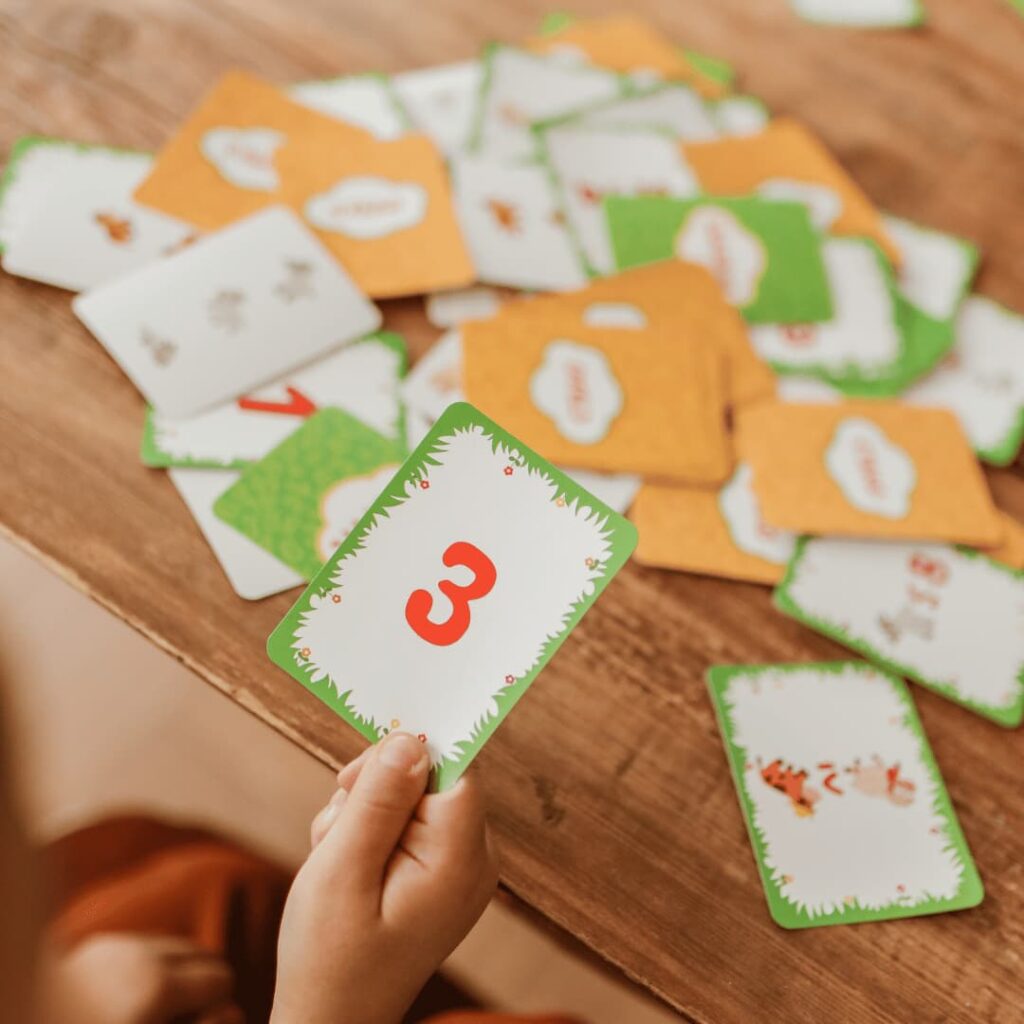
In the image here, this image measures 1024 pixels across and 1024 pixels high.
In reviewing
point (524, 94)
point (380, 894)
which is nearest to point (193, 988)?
point (380, 894)

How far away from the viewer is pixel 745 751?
2.61ft

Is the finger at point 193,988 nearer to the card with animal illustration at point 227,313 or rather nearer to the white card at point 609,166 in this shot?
the card with animal illustration at point 227,313

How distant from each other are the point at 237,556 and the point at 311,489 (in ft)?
0.26

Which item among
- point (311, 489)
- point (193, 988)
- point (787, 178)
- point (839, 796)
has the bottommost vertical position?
point (193, 988)

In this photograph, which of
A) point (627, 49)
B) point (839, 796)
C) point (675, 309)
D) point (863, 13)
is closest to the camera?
point (839, 796)

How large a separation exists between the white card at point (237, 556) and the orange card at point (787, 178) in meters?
0.65

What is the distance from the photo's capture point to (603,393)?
92 centimetres

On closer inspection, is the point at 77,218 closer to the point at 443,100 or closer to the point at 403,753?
the point at 443,100

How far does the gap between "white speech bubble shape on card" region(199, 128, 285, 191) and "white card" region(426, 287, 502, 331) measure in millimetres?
204

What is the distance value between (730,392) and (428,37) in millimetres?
583

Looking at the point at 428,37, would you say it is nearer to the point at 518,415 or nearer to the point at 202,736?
the point at 518,415

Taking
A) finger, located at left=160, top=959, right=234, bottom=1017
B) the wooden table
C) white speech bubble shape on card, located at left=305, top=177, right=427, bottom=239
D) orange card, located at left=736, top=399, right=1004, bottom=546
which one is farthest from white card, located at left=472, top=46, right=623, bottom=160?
finger, located at left=160, top=959, right=234, bottom=1017

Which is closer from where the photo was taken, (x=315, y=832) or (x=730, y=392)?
(x=315, y=832)

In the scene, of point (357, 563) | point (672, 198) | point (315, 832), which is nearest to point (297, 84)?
point (672, 198)
